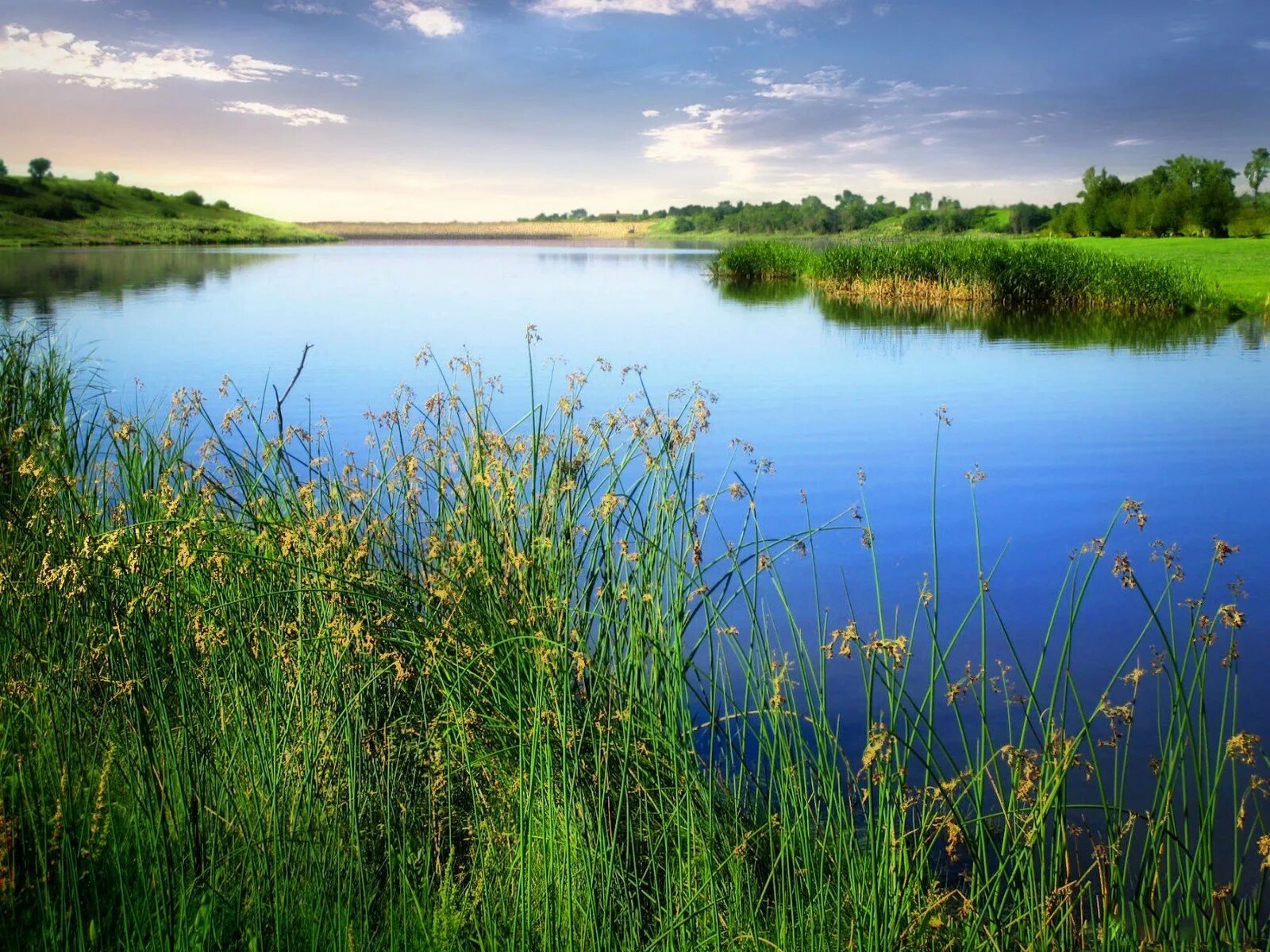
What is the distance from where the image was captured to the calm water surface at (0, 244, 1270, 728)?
6293mm

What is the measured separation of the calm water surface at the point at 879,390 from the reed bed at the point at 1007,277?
137 centimetres

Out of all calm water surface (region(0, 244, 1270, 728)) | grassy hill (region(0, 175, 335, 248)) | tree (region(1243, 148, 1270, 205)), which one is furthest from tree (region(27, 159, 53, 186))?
tree (region(1243, 148, 1270, 205))

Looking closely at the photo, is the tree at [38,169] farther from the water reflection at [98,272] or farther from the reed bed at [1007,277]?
the reed bed at [1007,277]

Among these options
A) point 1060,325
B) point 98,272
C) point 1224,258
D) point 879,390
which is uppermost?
point 1224,258

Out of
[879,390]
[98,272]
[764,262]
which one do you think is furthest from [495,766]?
[98,272]

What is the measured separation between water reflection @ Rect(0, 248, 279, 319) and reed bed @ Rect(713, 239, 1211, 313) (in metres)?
17.3

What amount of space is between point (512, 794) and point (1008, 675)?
2.51 meters

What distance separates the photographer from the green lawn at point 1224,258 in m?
20.6

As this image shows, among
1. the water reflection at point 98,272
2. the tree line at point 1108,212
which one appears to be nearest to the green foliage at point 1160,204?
the tree line at point 1108,212

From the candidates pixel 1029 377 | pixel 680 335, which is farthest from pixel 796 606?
pixel 680 335

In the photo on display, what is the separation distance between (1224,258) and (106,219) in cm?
6184

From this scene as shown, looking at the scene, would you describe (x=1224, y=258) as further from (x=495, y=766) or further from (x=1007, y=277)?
(x=495, y=766)

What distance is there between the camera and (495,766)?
256 centimetres

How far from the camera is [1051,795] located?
1.79 meters
